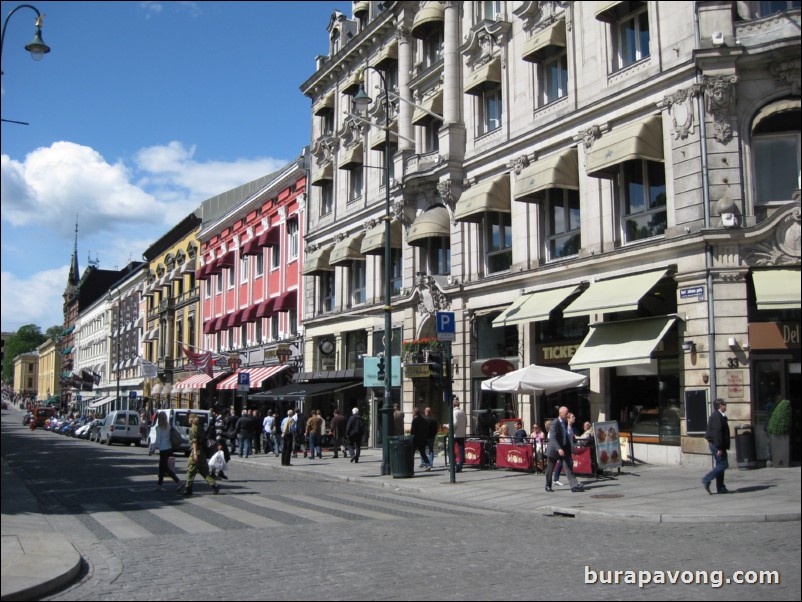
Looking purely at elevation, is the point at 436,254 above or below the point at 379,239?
below

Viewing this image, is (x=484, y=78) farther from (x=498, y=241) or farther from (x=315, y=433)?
(x=315, y=433)

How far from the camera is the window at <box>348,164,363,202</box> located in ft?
128

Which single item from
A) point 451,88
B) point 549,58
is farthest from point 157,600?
point 451,88

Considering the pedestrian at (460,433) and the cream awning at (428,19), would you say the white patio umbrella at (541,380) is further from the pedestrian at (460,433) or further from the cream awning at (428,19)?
the cream awning at (428,19)

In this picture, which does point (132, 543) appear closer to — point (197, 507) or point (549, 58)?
point (197, 507)

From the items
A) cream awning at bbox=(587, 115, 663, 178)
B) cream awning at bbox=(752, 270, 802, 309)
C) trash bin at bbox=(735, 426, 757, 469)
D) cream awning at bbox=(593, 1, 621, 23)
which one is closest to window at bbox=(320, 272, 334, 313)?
cream awning at bbox=(587, 115, 663, 178)

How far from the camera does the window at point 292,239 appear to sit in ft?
149

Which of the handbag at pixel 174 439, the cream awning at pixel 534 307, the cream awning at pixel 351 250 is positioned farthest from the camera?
the cream awning at pixel 351 250

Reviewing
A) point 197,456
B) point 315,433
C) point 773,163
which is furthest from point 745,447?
point 315,433

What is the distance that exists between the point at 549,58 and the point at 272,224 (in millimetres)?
26910

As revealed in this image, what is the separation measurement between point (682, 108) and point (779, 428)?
804 cm

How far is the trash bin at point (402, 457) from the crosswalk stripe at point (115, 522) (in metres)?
7.89

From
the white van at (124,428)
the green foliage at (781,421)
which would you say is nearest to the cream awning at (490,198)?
the green foliage at (781,421)

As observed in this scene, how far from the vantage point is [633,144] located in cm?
2011
